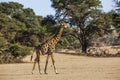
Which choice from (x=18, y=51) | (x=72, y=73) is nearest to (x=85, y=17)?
(x=18, y=51)

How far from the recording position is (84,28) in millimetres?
69562

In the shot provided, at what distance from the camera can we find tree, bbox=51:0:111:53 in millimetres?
68312

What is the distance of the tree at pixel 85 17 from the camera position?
68312 mm

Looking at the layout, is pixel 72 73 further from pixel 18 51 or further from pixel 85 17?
pixel 85 17

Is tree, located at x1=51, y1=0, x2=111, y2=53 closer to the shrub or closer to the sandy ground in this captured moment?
the shrub

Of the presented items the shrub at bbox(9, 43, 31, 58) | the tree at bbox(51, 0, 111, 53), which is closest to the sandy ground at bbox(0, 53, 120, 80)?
the shrub at bbox(9, 43, 31, 58)

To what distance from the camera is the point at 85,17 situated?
70.1 m

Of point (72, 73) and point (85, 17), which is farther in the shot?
point (85, 17)

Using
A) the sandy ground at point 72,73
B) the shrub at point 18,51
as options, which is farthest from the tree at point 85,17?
the sandy ground at point 72,73

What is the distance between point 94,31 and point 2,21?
14359mm

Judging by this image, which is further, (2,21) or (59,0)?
(59,0)

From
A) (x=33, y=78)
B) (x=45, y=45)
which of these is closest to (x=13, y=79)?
→ (x=33, y=78)

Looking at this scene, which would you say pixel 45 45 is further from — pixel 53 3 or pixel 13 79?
pixel 53 3

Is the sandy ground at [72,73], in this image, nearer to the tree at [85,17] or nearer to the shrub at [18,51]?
the shrub at [18,51]
